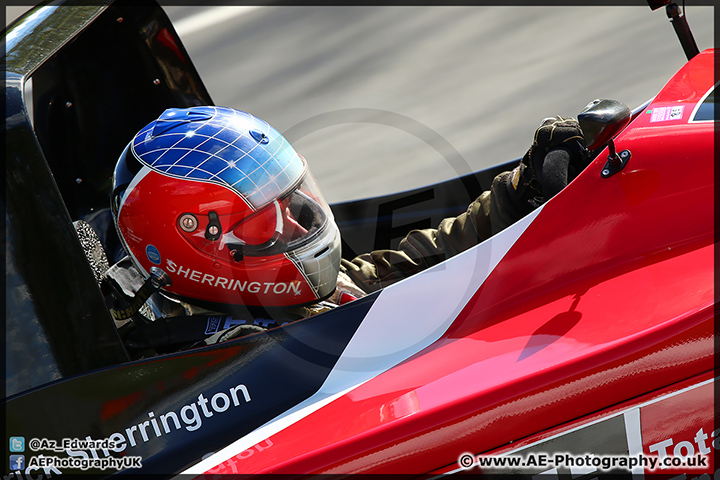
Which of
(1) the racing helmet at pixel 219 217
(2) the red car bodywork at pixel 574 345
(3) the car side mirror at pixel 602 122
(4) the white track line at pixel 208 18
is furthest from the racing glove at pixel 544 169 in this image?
(4) the white track line at pixel 208 18

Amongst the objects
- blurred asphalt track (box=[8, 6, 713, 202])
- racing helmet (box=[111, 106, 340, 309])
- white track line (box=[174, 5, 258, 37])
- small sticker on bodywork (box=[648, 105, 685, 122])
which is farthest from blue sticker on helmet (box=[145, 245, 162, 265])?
white track line (box=[174, 5, 258, 37])

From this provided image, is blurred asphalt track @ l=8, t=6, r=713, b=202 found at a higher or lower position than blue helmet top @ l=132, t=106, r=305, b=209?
lower

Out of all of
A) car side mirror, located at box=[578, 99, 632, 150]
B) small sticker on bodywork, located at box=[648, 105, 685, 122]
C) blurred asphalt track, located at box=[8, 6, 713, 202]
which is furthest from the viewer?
blurred asphalt track, located at box=[8, 6, 713, 202]

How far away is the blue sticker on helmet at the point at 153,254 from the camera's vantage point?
196 cm

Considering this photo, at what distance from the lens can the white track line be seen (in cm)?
599

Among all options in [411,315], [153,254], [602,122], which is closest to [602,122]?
[602,122]

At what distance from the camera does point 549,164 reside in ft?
6.58

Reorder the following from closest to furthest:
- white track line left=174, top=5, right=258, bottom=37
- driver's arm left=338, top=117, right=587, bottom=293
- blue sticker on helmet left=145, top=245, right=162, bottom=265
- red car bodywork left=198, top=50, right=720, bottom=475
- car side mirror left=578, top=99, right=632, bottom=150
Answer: red car bodywork left=198, top=50, right=720, bottom=475 → car side mirror left=578, top=99, right=632, bottom=150 → blue sticker on helmet left=145, top=245, right=162, bottom=265 → driver's arm left=338, top=117, right=587, bottom=293 → white track line left=174, top=5, right=258, bottom=37

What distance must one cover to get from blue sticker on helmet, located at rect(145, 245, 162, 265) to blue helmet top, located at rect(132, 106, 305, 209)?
0.70ft

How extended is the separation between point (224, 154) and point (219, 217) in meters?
0.17

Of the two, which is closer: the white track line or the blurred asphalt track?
the blurred asphalt track

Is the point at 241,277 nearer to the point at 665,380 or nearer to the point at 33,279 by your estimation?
the point at 33,279

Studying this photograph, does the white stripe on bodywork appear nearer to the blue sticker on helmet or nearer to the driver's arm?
the driver's arm

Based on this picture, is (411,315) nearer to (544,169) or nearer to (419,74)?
(544,169)
